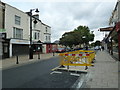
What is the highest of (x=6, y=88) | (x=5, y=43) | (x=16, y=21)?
(x=16, y=21)

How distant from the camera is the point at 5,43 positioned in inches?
711

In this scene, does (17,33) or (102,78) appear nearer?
(102,78)

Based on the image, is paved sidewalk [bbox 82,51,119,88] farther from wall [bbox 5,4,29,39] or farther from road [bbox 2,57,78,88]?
wall [bbox 5,4,29,39]

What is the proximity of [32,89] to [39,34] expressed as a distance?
25626 mm

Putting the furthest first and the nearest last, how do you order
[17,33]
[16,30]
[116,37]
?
[17,33], [16,30], [116,37]

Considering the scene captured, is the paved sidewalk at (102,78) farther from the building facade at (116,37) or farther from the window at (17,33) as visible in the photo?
the window at (17,33)

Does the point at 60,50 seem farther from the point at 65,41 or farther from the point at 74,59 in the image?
the point at 74,59

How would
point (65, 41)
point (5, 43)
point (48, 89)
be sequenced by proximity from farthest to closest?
point (65, 41), point (5, 43), point (48, 89)

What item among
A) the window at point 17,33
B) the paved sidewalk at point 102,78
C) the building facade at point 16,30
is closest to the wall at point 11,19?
the building facade at point 16,30

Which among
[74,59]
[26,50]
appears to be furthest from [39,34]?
[74,59]

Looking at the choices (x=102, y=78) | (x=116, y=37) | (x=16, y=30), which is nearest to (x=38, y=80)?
(x=102, y=78)

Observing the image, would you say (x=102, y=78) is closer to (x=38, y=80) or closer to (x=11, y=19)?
(x=38, y=80)

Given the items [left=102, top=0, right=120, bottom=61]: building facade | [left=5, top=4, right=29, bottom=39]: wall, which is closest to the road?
[left=102, top=0, right=120, bottom=61]: building facade

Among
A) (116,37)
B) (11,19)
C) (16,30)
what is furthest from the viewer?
(16,30)
